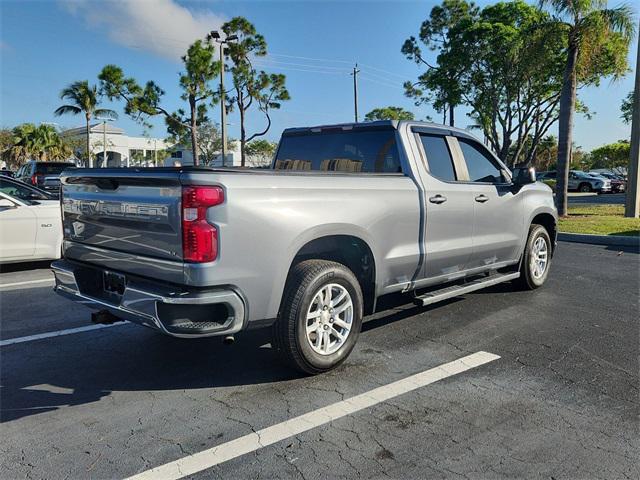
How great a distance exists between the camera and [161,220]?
3.25m

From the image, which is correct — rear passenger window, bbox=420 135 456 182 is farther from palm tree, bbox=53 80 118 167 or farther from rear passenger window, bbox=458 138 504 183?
palm tree, bbox=53 80 118 167

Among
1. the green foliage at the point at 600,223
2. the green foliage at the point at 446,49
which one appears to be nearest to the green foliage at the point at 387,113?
the green foliage at the point at 446,49

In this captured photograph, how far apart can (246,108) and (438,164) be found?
30.2 metres

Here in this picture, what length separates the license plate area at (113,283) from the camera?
3.62m

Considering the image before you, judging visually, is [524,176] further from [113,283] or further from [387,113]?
[387,113]

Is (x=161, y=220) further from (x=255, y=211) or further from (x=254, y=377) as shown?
(x=254, y=377)

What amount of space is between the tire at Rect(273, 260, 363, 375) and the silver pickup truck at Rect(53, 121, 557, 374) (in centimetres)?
1

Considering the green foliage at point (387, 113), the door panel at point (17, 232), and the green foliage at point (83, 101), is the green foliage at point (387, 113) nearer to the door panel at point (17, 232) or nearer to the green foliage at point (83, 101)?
the green foliage at point (83, 101)

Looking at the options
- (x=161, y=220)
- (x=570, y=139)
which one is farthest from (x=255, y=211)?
(x=570, y=139)

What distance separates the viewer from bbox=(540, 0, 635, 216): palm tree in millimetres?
14211

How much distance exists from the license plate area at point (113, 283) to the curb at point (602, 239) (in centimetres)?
1029

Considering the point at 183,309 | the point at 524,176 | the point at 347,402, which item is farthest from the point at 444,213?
the point at 183,309

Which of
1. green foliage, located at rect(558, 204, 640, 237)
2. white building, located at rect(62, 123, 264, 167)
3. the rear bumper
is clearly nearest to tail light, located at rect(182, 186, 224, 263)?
A: the rear bumper

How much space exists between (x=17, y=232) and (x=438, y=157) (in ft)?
20.8
